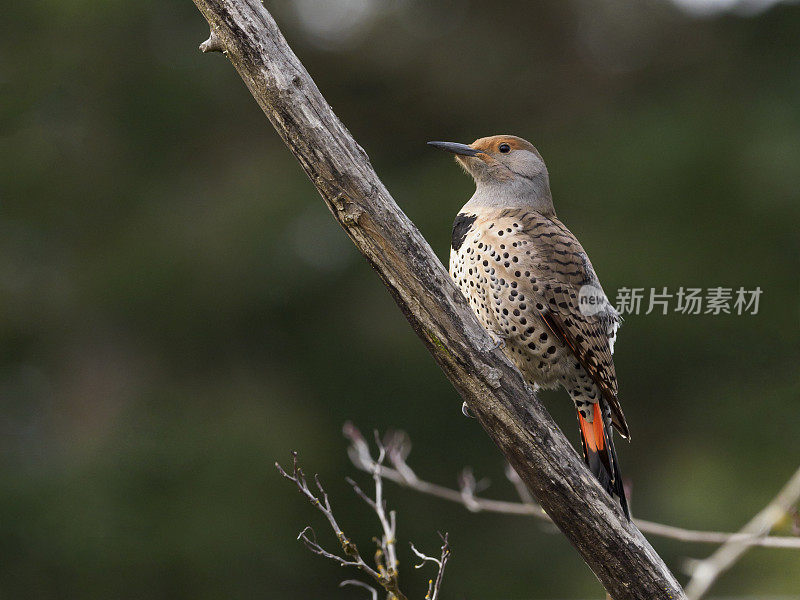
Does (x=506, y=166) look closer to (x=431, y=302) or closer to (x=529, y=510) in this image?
(x=431, y=302)

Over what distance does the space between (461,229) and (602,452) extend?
2.98 ft

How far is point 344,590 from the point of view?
865cm

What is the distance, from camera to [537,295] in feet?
10.5

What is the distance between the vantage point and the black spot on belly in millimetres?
3391

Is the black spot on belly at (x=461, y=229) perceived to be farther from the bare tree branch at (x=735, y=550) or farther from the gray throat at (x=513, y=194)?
the bare tree branch at (x=735, y=550)

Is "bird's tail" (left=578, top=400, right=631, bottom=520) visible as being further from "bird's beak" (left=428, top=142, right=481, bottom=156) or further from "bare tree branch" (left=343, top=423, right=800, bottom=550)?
"bird's beak" (left=428, top=142, right=481, bottom=156)

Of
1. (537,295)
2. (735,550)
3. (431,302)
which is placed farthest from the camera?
(537,295)

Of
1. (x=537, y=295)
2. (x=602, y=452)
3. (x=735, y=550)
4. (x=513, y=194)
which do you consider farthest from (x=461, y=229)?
(x=735, y=550)

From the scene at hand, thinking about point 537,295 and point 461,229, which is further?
point 461,229

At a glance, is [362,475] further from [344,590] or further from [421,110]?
[421,110]

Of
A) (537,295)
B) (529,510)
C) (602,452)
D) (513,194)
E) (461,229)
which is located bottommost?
(529,510)

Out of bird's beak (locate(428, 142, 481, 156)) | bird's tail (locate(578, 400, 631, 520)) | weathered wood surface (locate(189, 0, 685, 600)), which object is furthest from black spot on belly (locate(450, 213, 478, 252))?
weathered wood surface (locate(189, 0, 685, 600))

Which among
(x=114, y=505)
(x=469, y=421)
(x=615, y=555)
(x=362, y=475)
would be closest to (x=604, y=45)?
(x=469, y=421)

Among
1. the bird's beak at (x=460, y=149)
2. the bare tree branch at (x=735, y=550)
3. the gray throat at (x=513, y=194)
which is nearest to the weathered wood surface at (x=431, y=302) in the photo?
the bare tree branch at (x=735, y=550)
